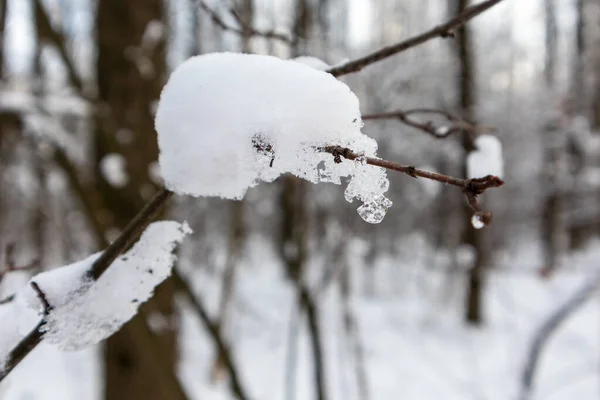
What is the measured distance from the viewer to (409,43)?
566 millimetres

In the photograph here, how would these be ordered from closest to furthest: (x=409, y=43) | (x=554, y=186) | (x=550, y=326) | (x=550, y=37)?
(x=409, y=43)
(x=550, y=326)
(x=554, y=186)
(x=550, y=37)

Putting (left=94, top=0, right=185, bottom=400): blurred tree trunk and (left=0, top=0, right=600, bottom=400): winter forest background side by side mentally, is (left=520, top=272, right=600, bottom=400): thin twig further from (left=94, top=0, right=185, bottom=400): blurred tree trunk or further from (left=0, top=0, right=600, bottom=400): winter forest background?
(left=94, top=0, right=185, bottom=400): blurred tree trunk

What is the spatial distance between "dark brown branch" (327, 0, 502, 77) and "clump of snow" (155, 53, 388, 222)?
0.47 ft

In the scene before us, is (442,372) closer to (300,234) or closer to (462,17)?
(300,234)

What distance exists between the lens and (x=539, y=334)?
209 cm

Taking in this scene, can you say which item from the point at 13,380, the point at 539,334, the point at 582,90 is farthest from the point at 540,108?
the point at 13,380

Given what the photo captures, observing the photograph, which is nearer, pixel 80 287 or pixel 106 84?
pixel 80 287

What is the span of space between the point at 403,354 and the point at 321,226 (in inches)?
141

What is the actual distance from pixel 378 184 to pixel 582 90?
39.5 feet

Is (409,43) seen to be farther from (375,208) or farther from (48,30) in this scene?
(48,30)

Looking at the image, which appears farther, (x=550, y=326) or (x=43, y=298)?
(x=550, y=326)

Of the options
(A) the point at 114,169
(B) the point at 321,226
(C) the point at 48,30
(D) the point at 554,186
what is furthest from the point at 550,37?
(C) the point at 48,30

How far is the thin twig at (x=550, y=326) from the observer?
1961mm

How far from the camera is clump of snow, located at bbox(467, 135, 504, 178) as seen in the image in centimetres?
55
